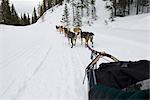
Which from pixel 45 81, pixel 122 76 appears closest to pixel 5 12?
pixel 45 81

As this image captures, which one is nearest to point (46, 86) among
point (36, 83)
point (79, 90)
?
point (36, 83)

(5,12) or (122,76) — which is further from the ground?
(5,12)

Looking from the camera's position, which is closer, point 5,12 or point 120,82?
point 120,82

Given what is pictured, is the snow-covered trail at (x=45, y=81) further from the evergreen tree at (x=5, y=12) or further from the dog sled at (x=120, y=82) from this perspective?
the evergreen tree at (x=5, y=12)

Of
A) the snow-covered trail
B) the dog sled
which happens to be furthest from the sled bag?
the snow-covered trail

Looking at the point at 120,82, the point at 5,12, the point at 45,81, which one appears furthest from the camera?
the point at 5,12

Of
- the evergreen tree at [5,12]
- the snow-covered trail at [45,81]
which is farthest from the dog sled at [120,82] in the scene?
the evergreen tree at [5,12]

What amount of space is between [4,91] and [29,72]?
190 centimetres

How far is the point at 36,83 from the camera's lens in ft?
21.0

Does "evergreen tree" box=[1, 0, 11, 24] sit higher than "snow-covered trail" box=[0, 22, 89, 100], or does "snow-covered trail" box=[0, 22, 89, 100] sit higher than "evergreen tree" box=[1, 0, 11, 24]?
"evergreen tree" box=[1, 0, 11, 24]

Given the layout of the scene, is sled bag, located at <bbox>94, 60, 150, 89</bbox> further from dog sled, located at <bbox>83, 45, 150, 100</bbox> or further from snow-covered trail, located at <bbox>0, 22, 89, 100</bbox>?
snow-covered trail, located at <bbox>0, 22, 89, 100</bbox>

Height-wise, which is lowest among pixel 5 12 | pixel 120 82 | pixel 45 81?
pixel 45 81

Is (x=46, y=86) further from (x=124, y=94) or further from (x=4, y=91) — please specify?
(x=124, y=94)

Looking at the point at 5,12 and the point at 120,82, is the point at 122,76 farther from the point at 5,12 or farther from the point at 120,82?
the point at 5,12
